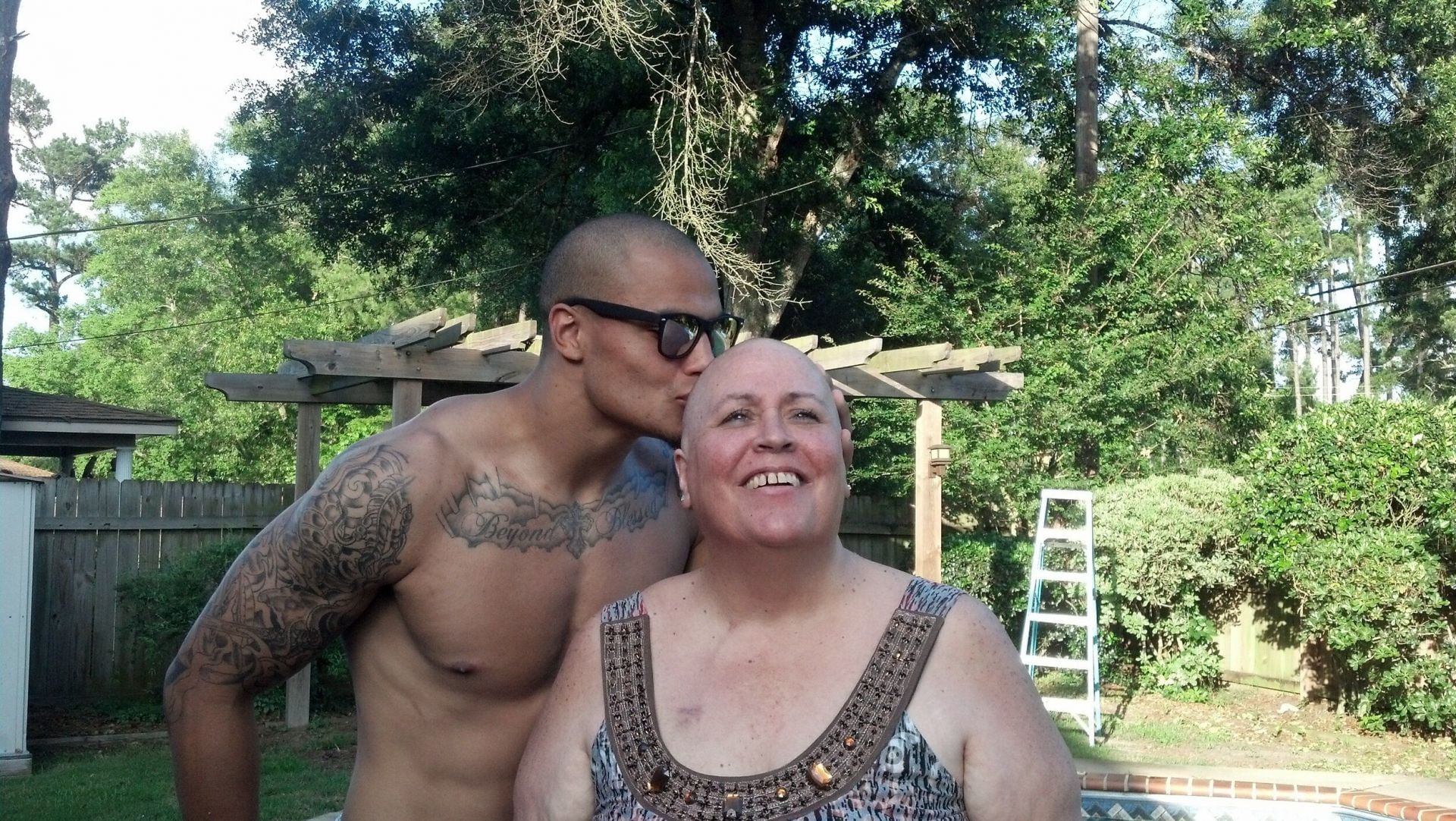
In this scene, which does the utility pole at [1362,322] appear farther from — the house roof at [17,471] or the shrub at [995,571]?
the house roof at [17,471]

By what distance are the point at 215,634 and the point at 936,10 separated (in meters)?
13.5

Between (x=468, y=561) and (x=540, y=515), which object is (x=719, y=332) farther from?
(x=468, y=561)

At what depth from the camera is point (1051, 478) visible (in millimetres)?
14828

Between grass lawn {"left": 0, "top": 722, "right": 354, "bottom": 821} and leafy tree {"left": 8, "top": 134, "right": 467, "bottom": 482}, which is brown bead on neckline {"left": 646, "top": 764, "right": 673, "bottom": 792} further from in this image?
leafy tree {"left": 8, "top": 134, "right": 467, "bottom": 482}

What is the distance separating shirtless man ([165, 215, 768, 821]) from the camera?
2240 mm

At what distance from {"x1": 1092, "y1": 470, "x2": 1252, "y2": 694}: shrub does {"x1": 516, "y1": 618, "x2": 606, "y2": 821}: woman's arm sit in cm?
1067

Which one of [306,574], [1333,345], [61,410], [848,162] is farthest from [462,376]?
[1333,345]

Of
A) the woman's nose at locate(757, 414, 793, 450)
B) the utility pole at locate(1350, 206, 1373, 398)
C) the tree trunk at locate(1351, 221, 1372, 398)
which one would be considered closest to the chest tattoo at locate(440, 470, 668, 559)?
the woman's nose at locate(757, 414, 793, 450)

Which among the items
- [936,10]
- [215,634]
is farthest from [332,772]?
[936,10]

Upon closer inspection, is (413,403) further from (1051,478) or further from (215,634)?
(1051,478)

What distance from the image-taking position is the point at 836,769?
1.68 meters

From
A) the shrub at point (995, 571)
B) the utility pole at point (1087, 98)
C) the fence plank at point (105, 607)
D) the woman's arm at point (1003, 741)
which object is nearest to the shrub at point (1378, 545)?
the shrub at point (995, 571)

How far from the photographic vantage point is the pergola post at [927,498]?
33.8ft

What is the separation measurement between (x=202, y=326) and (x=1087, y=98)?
2392 centimetres
